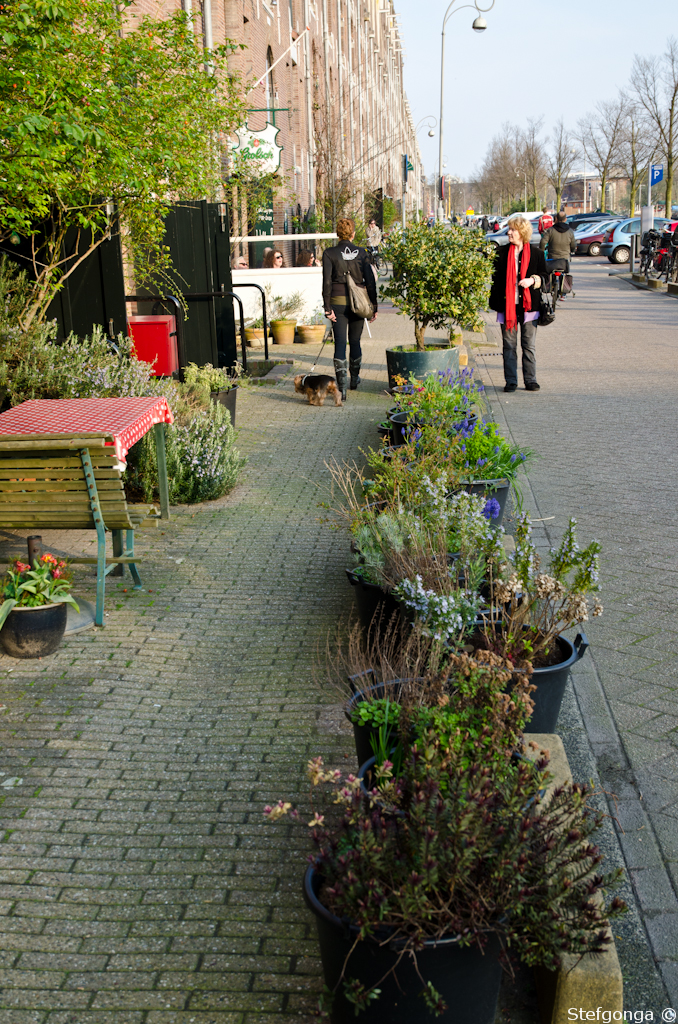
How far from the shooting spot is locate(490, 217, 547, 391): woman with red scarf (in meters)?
11.3

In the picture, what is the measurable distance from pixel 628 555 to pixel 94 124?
14.4 feet

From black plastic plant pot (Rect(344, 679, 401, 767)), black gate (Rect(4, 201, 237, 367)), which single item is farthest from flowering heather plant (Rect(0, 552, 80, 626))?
black gate (Rect(4, 201, 237, 367))

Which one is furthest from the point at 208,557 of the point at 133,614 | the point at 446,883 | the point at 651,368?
the point at 651,368

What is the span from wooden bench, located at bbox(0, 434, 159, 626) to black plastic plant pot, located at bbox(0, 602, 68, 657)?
363 mm

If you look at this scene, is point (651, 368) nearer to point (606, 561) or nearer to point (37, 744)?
point (606, 561)

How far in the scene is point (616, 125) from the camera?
7012 centimetres

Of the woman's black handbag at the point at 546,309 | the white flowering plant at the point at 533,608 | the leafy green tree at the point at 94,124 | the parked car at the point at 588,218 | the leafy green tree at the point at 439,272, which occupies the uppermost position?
the parked car at the point at 588,218

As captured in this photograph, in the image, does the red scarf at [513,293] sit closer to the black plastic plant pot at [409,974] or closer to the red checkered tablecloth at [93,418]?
the red checkered tablecloth at [93,418]

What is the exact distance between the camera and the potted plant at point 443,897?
81.5 inches

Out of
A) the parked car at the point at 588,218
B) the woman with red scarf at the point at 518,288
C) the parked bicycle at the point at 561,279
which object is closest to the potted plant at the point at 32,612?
the woman with red scarf at the point at 518,288

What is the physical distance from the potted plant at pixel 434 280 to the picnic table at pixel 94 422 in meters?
5.02

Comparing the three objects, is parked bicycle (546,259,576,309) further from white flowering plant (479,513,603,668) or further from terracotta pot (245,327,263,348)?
white flowering plant (479,513,603,668)

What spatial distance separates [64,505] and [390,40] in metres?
74.9

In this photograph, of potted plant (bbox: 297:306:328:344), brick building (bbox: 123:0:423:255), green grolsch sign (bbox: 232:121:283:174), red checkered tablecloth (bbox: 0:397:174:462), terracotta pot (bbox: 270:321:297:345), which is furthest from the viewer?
brick building (bbox: 123:0:423:255)
